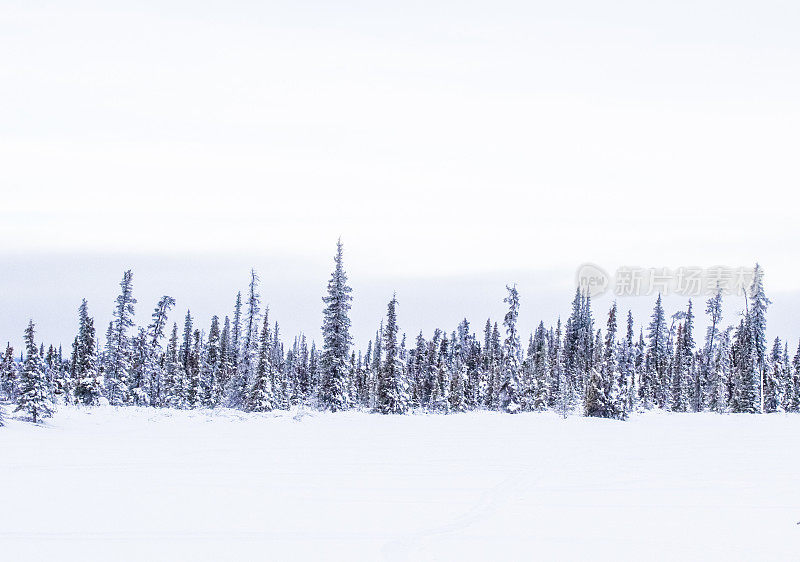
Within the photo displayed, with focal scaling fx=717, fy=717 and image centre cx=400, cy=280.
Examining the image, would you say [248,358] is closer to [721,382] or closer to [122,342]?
[122,342]

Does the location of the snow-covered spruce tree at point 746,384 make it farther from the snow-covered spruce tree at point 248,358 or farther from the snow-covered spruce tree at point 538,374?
the snow-covered spruce tree at point 248,358

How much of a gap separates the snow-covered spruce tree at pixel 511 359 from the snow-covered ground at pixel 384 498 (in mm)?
29385

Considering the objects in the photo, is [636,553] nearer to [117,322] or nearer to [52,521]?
[52,521]

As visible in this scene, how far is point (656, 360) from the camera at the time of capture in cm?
9006

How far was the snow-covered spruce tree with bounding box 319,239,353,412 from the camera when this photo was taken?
46.6 meters

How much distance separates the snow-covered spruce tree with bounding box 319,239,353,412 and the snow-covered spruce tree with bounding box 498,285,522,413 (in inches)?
453

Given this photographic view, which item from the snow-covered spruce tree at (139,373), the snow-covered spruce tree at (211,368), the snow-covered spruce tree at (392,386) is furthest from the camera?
the snow-covered spruce tree at (211,368)

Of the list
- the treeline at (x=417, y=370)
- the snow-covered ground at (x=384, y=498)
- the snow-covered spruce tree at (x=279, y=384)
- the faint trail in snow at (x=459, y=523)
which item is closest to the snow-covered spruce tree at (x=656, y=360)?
the treeline at (x=417, y=370)

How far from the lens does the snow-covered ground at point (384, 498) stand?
27.7 ft

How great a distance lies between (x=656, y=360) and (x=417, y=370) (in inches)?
1183

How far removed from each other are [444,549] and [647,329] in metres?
91.8

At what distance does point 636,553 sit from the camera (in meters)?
8.36

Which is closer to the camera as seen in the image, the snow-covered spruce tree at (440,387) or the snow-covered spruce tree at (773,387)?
the snow-covered spruce tree at (773,387)

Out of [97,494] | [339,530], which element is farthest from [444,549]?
[97,494]
